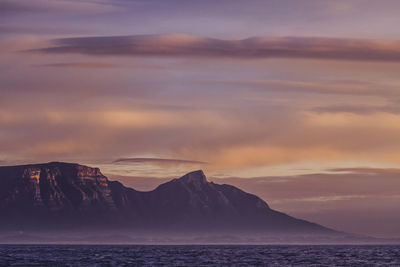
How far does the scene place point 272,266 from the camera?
170875 millimetres

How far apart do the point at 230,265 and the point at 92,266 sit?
28187 millimetres

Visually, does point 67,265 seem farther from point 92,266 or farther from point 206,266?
point 206,266

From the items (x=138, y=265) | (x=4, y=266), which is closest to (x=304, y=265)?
(x=138, y=265)

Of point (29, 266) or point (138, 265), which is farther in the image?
point (138, 265)

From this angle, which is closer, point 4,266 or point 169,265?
point 4,266

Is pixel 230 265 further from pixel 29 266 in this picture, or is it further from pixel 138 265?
pixel 29 266

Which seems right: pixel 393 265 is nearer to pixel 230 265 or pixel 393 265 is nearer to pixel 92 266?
pixel 230 265

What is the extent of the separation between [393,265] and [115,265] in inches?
2262

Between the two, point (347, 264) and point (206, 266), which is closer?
point (206, 266)

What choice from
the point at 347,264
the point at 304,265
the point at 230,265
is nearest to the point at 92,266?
the point at 230,265

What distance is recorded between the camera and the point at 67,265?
173 meters

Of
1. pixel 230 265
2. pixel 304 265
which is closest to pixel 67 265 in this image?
pixel 230 265

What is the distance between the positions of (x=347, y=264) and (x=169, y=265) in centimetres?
3810

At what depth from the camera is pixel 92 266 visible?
17150cm
